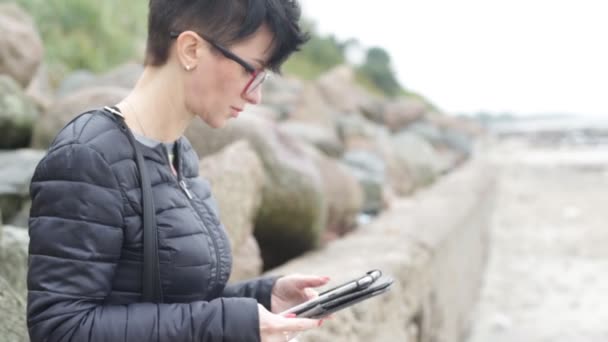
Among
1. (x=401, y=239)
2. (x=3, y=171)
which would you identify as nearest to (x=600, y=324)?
(x=401, y=239)

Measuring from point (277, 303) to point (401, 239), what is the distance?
2.35 m

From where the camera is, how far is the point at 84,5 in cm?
974

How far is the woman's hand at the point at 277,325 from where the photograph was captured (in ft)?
4.33

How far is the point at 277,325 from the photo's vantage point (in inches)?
52.2

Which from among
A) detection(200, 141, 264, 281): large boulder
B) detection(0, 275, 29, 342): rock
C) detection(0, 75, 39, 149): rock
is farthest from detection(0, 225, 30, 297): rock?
detection(0, 75, 39, 149): rock

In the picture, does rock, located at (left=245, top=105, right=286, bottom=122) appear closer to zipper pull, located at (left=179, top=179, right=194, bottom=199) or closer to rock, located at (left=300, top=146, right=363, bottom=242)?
rock, located at (left=300, top=146, right=363, bottom=242)

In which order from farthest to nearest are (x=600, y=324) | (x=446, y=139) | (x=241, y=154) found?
(x=446, y=139), (x=600, y=324), (x=241, y=154)

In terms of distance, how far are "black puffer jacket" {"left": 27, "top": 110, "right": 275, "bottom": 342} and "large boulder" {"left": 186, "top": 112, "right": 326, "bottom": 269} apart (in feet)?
6.66

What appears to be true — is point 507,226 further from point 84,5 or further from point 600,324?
point 84,5

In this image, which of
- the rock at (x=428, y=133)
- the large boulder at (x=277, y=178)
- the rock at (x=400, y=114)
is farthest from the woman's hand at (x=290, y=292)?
the rock at (x=400, y=114)

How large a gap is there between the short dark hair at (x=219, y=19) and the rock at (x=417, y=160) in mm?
7263

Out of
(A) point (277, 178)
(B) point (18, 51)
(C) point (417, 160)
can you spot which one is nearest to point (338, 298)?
(A) point (277, 178)

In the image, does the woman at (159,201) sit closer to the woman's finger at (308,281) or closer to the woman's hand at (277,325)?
the woman's hand at (277,325)

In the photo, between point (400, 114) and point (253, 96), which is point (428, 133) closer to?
point (400, 114)
